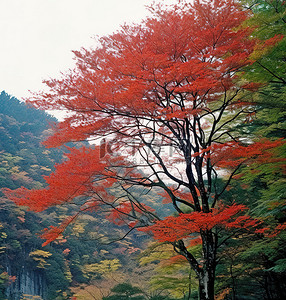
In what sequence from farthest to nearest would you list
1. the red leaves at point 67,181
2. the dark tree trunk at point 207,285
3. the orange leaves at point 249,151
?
the red leaves at point 67,181 → the dark tree trunk at point 207,285 → the orange leaves at point 249,151

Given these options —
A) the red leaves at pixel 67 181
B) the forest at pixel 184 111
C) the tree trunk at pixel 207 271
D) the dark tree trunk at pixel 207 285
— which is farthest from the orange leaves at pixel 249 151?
the red leaves at pixel 67 181

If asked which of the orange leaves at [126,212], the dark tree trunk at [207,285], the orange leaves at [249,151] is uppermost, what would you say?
the orange leaves at [249,151]

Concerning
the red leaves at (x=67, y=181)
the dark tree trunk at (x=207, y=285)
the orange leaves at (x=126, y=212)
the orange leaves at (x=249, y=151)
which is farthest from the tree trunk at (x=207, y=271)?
Answer: the red leaves at (x=67, y=181)

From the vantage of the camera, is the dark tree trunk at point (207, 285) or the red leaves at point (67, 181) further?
the red leaves at point (67, 181)

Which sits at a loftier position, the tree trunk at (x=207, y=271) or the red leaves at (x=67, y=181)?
the red leaves at (x=67, y=181)

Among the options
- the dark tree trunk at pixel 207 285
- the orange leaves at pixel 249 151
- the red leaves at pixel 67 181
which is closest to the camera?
the orange leaves at pixel 249 151

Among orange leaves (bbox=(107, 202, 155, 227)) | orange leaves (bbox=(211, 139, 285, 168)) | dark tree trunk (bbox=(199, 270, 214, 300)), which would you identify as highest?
orange leaves (bbox=(211, 139, 285, 168))

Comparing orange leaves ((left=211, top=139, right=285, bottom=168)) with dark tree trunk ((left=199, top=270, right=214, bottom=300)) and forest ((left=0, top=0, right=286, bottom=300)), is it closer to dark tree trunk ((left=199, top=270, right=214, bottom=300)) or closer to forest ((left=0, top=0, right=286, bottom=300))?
forest ((left=0, top=0, right=286, bottom=300))

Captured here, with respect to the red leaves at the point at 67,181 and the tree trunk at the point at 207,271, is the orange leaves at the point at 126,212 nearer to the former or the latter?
the red leaves at the point at 67,181

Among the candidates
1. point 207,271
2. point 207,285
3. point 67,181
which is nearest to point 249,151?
point 207,271

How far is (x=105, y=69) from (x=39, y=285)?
61.3 feet

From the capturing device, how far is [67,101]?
516cm

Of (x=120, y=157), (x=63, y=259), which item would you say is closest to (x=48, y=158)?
(x=63, y=259)

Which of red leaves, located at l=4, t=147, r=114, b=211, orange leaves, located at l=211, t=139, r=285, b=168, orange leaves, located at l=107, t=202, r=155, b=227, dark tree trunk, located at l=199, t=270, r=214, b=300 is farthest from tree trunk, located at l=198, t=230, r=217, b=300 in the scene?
red leaves, located at l=4, t=147, r=114, b=211
